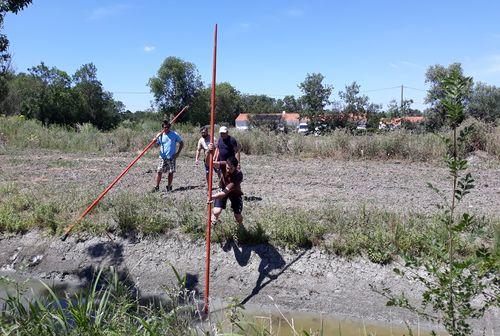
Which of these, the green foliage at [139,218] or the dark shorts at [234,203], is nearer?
the dark shorts at [234,203]

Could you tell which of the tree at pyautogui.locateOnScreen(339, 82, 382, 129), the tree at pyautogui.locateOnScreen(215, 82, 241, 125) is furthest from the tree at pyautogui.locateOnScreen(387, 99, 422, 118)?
the tree at pyautogui.locateOnScreen(215, 82, 241, 125)

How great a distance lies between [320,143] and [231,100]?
4650 centimetres

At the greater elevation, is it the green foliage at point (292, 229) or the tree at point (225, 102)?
the tree at point (225, 102)

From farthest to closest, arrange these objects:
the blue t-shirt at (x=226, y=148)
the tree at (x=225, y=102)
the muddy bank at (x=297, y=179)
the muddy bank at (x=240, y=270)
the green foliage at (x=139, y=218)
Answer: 1. the tree at (x=225, y=102)
2. the muddy bank at (x=297, y=179)
3. the green foliage at (x=139, y=218)
4. the blue t-shirt at (x=226, y=148)
5. the muddy bank at (x=240, y=270)

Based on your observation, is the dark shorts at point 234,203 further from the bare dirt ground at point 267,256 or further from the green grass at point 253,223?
A: the bare dirt ground at point 267,256

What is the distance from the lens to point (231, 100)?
64188 mm

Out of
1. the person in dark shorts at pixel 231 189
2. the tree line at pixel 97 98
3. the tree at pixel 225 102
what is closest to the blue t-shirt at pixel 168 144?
the person in dark shorts at pixel 231 189

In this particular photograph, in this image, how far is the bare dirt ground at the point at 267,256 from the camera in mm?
7200

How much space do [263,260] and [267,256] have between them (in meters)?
0.10

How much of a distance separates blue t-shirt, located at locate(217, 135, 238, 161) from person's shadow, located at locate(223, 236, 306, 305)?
147 cm

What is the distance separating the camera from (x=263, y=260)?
25.6 ft

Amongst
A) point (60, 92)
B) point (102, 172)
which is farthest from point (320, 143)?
point (60, 92)

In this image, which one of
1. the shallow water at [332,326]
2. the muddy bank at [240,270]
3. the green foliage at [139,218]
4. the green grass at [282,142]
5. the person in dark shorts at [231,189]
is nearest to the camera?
the shallow water at [332,326]

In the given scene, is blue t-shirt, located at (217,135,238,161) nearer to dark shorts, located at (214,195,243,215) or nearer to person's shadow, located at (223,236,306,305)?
dark shorts, located at (214,195,243,215)
